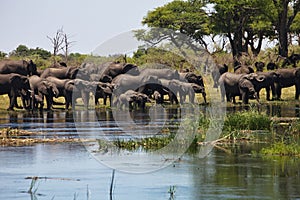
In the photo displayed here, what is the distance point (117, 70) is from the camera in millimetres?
41094

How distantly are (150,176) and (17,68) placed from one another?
25649 millimetres

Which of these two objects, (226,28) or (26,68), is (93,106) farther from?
(226,28)

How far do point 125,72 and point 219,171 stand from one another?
26940 millimetres

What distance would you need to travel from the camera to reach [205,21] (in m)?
58.3

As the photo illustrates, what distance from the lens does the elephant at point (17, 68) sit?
38.2 m

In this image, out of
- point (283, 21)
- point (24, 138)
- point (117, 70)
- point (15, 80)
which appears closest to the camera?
point (24, 138)

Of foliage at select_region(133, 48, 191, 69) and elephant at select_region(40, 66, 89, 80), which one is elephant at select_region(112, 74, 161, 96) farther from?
foliage at select_region(133, 48, 191, 69)

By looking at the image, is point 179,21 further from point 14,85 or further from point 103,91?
point 14,85

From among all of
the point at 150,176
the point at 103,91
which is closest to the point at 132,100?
the point at 103,91

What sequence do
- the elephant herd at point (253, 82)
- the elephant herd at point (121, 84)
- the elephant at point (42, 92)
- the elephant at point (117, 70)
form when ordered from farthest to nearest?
the elephant at point (117, 70)
the elephant herd at point (253, 82)
the elephant herd at point (121, 84)
the elephant at point (42, 92)

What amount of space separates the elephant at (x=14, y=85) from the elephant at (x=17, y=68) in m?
5.01

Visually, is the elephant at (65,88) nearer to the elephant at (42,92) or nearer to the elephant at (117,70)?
the elephant at (42,92)

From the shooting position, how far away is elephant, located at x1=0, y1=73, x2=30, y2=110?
1275 inches

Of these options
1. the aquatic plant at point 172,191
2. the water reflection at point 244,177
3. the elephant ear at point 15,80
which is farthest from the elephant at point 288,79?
the aquatic plant at point 172,191
